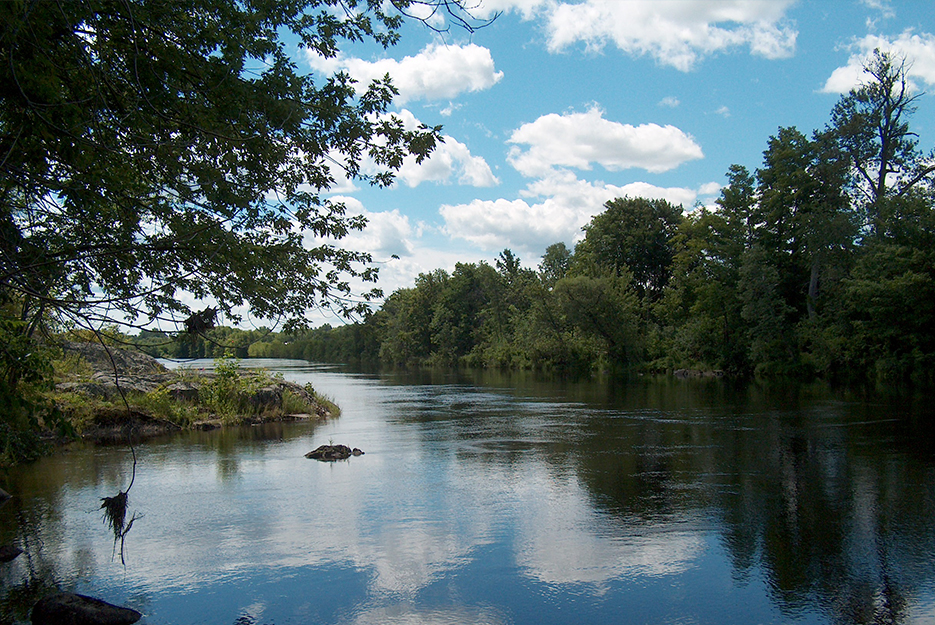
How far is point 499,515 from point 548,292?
4979 centimetres

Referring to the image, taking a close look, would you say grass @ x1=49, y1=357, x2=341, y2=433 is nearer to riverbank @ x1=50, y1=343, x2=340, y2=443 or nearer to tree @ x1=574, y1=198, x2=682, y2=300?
riverbank @ x1=50, y1=343, x2=340, y2=443

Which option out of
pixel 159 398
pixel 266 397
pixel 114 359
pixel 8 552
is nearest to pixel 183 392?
pixel 159 398

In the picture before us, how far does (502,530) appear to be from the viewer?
9.14 m

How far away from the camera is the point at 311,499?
1108cm

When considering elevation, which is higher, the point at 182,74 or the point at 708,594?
the point at 182,74

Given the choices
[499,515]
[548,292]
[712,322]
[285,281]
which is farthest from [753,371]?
[285,281]

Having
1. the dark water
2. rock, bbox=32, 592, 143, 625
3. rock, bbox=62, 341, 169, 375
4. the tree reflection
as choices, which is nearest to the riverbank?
rock, bbox=62, 341, 169, 375

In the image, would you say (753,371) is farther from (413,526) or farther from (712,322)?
(413,526)

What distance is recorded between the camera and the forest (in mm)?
36000

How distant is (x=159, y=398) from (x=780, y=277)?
40499 mm

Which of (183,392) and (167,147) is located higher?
(167,147)

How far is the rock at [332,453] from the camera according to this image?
1498cm

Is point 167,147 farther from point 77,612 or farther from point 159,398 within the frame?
point 159,398

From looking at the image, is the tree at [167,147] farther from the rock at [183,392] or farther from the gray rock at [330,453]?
the rock at [183,392]
